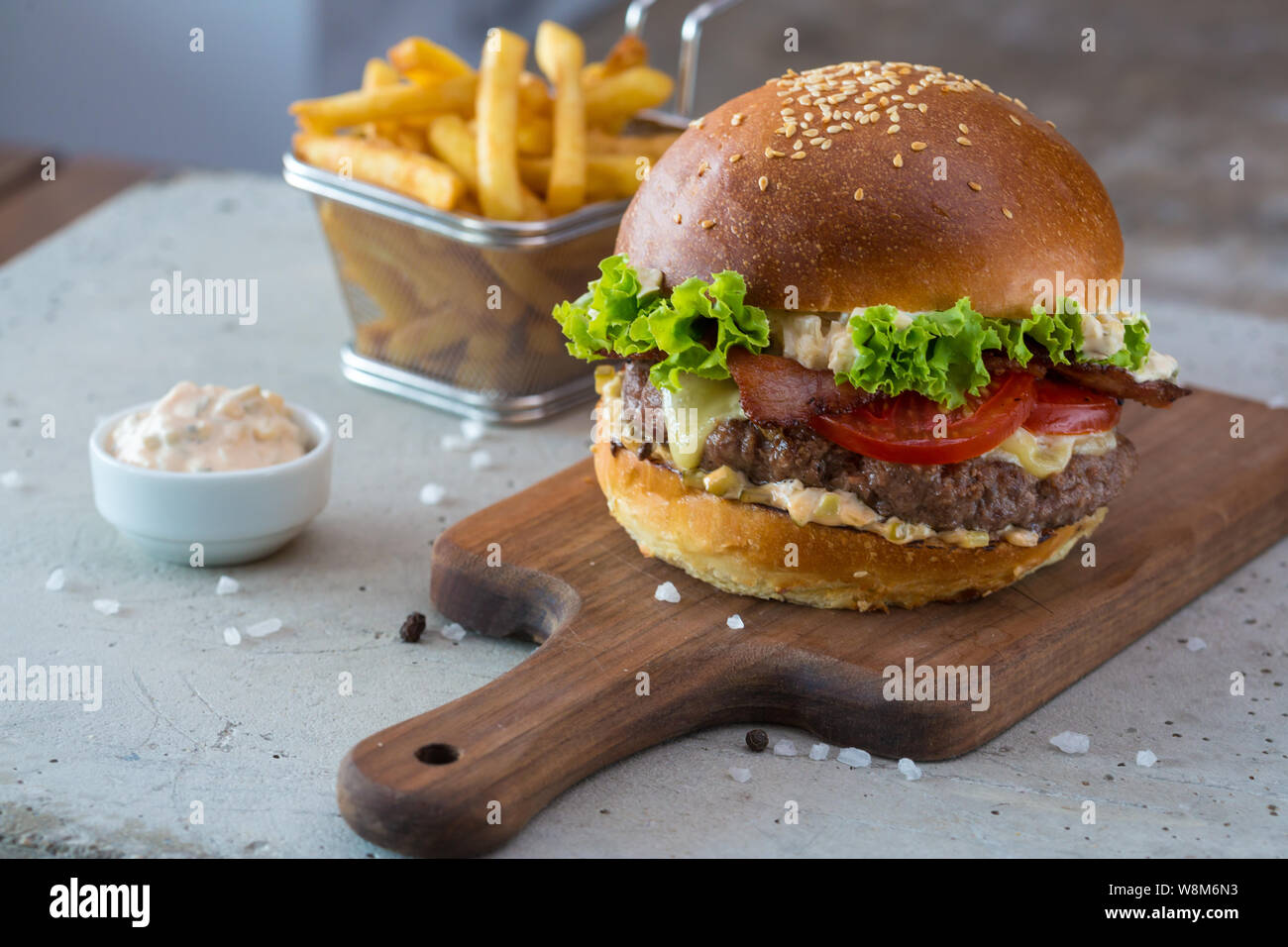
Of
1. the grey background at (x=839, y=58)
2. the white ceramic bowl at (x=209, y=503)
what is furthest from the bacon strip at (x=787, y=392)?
the grey background at (x=839, y=58)

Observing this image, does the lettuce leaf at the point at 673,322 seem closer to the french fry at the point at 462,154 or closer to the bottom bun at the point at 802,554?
the bottom bun at the point at 802,554

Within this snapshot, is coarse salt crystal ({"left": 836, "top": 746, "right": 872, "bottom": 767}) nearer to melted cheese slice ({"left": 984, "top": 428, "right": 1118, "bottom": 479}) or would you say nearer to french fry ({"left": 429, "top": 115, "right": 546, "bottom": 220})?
melted cheese slice ({"left": 984, "top": 428, "right": 1118, "bottom": 479})

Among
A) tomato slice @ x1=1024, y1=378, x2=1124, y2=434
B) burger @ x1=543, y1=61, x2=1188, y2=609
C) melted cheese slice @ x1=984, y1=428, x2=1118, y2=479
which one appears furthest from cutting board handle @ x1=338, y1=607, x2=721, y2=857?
tomato slice @ x1=1024, y1=378, x2=1124, y2=434

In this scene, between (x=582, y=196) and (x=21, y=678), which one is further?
(x=582, y=196)

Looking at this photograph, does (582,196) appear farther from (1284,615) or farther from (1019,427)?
(1284,615)

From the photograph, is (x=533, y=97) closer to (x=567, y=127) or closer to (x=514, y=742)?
(x=567, y=127)
